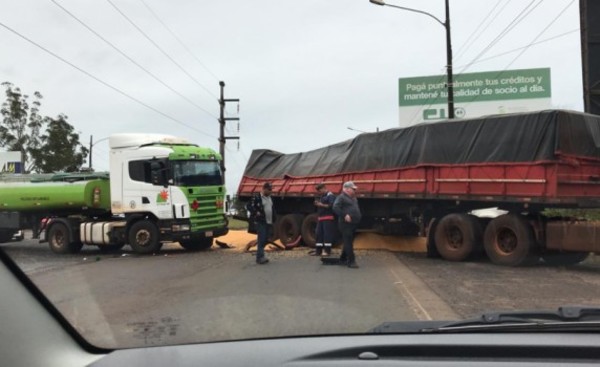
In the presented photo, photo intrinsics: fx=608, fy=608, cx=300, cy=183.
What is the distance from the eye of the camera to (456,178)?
1377 centimetres

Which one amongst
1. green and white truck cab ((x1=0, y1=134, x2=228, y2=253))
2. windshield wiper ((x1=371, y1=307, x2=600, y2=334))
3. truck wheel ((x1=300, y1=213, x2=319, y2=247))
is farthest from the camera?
truck wheel ((x1=300, y1=213, x2=319, y2=247))

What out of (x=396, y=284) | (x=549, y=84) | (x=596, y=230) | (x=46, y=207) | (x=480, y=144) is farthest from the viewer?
(x=549, y=84)

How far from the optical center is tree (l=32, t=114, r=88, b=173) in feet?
17.6

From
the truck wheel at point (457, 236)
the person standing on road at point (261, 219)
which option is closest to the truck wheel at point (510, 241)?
the truck wheel at point (457, 236)

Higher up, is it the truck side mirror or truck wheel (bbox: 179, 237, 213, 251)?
the truck side mirror

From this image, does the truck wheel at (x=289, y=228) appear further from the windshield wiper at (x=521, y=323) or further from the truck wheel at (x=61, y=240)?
the windshield wiper at (x=521, y=323)

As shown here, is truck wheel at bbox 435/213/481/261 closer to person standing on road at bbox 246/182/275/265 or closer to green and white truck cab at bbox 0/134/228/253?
person standing on road at bbox 246/182/275/265

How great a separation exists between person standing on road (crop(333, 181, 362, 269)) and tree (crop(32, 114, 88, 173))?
22.2ft

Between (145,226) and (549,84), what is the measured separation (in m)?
33.6

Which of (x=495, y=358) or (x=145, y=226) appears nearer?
(x=495, y=358)

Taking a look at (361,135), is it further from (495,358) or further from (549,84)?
(549,84)

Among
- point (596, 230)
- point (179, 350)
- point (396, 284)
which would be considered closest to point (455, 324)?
point (179, 350)

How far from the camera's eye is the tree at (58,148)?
5359mm

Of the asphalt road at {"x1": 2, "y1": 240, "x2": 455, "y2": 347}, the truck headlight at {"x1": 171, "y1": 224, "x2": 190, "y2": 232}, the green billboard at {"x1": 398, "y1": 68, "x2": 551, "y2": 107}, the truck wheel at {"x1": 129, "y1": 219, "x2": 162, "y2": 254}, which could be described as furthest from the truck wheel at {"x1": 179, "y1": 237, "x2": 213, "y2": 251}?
the green billboard at {"x1": 398, "y1": 68, "x2": 551, "y2": 107}
